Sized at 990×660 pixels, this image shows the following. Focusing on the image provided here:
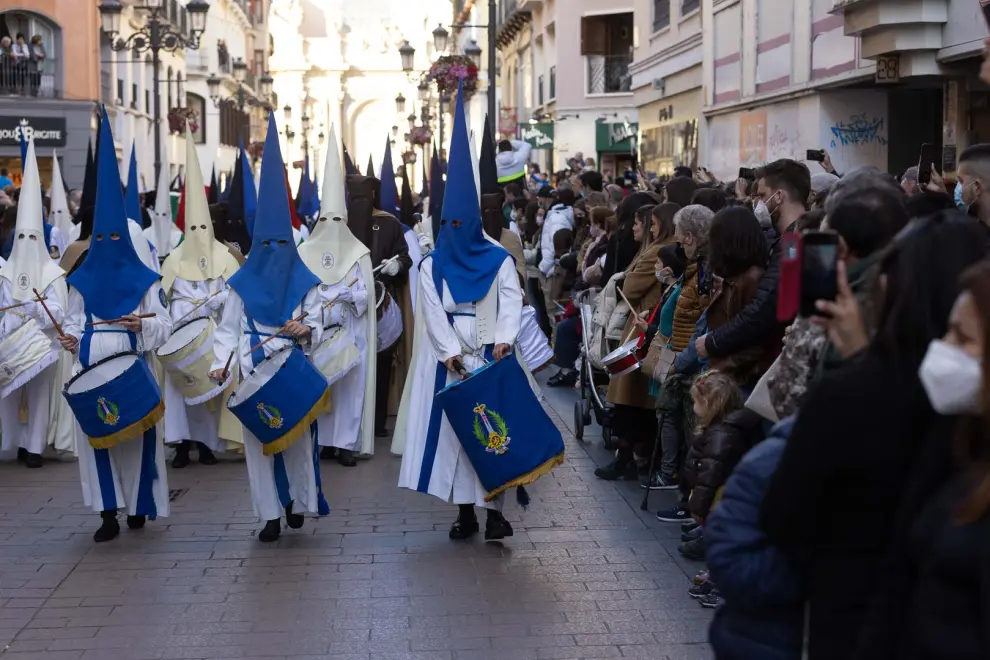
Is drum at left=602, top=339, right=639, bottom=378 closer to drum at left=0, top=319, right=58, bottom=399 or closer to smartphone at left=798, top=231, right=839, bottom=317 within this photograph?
drum at left=0, top=319, right=58, bottom=399

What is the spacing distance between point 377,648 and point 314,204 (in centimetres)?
Answer: 1170

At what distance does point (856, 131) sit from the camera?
1619 cm

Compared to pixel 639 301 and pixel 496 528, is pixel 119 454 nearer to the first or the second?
pixel 496 528

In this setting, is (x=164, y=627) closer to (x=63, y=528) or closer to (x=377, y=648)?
(x=377, y=648)

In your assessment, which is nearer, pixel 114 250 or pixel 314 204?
pixel 114 250

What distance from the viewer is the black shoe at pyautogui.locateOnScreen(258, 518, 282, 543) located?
26.5 ft

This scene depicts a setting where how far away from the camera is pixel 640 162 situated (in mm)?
29656

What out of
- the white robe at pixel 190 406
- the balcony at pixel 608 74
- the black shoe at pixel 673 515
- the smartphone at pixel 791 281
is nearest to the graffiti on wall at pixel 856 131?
the white robe at pixel 190 406

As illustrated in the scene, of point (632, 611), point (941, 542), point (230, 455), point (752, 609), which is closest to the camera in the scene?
point (941, 542)

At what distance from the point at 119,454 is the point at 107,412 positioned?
0.41m

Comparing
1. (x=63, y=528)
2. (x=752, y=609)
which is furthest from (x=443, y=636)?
(x=63, y=528)

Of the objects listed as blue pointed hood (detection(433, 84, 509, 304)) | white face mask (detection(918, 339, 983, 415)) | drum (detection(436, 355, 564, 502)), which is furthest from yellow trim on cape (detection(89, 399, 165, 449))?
white face mask (detection(918, 339, 983, 415))

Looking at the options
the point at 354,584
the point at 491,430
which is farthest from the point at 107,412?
the point at 491,430

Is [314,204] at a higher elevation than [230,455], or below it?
higher
